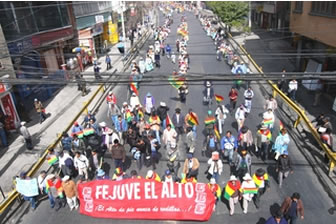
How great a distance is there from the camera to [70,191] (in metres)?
8.69

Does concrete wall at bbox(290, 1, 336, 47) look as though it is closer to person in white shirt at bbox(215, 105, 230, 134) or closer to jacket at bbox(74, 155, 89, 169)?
person in white shirt at bbox(215, 105, 230, 134)

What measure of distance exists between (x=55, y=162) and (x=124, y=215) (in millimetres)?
3640

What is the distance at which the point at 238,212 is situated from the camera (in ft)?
28.7

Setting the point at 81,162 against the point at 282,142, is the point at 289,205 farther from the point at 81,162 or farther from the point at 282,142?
the point at 81,162

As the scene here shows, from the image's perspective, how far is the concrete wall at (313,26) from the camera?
15927 mm

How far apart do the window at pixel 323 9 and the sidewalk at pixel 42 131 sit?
38.5ft

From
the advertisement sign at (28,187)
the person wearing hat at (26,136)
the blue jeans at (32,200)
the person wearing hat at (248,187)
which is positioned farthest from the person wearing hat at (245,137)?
the person wearing hat at (26,136)

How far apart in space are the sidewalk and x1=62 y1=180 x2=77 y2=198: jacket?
3035mm

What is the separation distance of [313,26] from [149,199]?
51.6 feet

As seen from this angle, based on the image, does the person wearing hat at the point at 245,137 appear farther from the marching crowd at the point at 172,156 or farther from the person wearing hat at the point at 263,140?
the person wearing hat at the point at 263,140

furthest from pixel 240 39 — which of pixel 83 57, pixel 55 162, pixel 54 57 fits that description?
pixel 55 162

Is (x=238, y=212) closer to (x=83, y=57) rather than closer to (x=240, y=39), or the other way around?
(x=83, y=57)

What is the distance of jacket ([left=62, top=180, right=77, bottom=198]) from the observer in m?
8.60

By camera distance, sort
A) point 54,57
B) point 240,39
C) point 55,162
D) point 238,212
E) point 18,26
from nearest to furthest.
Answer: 1. point 238,212
2. point 55,162
3. point 18,26
4. point 54,57
5. point 240,39
